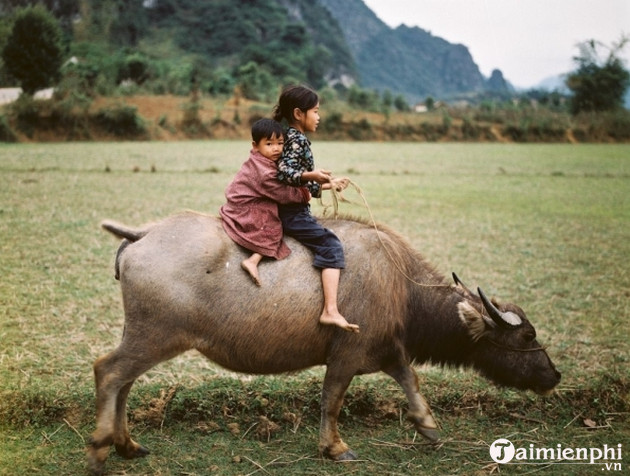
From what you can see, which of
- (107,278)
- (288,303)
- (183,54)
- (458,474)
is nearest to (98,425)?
(288,303)

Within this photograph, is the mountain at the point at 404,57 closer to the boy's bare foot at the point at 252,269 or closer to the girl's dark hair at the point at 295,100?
the girl's dark hair at the point at 295,100

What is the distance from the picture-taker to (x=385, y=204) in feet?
44.4

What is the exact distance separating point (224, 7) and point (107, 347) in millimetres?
96728

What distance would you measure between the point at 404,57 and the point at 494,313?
519ft

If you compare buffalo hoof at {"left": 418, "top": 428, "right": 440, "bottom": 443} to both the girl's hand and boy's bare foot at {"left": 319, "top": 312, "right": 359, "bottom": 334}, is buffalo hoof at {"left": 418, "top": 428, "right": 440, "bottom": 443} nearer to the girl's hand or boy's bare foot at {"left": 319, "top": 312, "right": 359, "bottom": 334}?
boy's bare foot at {"left": 319, "top": 312, "right": 359, "bottom": 334}

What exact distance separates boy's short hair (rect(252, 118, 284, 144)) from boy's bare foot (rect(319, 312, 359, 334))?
1114 mm

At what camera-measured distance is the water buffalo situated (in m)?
3.39

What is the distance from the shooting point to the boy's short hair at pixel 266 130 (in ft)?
11.4

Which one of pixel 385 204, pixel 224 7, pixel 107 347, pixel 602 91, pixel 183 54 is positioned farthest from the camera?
pixel 224 7

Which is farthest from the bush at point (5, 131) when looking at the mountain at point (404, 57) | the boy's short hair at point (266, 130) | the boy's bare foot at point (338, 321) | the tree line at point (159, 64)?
the mountain at point (404, 57)

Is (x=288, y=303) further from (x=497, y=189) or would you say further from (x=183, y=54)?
(x=183, y=54)

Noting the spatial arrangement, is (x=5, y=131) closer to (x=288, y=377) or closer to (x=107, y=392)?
(x=288, y=377)

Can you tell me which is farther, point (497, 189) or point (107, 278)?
point (497, 189)

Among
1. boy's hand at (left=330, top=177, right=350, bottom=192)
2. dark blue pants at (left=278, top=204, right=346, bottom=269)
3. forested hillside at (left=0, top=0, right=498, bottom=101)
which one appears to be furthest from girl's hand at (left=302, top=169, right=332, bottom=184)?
forested hillside at (left=0, top=0, right=498, bottom=101)
